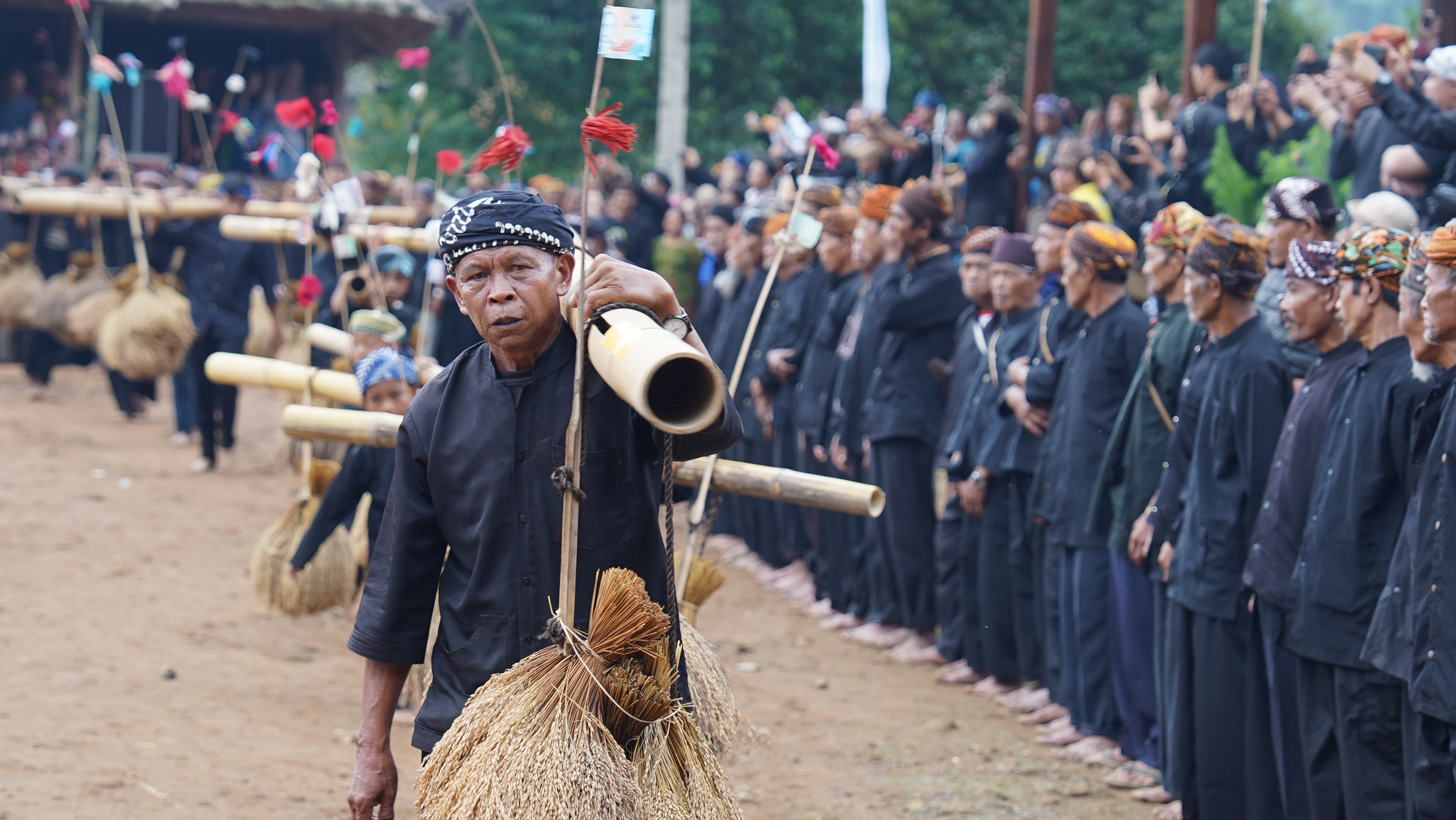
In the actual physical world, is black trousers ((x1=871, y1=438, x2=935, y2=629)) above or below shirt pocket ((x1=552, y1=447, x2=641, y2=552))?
below

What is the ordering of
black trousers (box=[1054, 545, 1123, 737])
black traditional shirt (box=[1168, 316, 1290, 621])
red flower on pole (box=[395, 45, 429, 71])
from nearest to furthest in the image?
black traditional shirt (box=[1168, 316, 1290, 621]), black trousers (box=[1054, 545, 1123, 737]), red flower on pole (box=[395, 45, 429, 71])

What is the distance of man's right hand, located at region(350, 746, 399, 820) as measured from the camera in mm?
3221

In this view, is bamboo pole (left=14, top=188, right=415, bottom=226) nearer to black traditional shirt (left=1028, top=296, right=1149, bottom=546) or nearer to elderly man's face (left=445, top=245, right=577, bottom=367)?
black traditional shirt (left=1028, top=296, right=1149, bottom=546)

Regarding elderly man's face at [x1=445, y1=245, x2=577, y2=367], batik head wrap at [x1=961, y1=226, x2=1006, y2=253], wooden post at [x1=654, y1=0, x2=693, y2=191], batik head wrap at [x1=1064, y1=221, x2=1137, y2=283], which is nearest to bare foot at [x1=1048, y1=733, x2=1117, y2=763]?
batik head wrap at [x1=1064, y1=221, x2=1137, y2=283]

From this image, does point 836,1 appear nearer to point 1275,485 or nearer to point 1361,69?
point 1361,69

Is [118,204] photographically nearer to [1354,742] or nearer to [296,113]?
[296,113]

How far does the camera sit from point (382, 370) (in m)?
6.00

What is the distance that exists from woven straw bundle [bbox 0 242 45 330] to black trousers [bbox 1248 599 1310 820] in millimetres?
13570

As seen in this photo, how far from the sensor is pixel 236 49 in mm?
21609

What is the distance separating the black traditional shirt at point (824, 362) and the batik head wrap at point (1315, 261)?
14.5 feet

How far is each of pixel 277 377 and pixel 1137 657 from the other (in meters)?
3.68

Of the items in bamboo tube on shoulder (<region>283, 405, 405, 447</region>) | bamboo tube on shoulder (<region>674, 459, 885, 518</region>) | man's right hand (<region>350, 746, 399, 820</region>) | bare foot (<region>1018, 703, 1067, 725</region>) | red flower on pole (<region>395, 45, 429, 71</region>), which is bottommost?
bare foot (<region>1018, 703, 1067, 725</region>)

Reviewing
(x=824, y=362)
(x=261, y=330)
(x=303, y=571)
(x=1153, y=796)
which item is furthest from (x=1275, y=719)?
(x=261, y=330)

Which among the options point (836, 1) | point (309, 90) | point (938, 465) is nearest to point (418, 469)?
point (938, 465)
